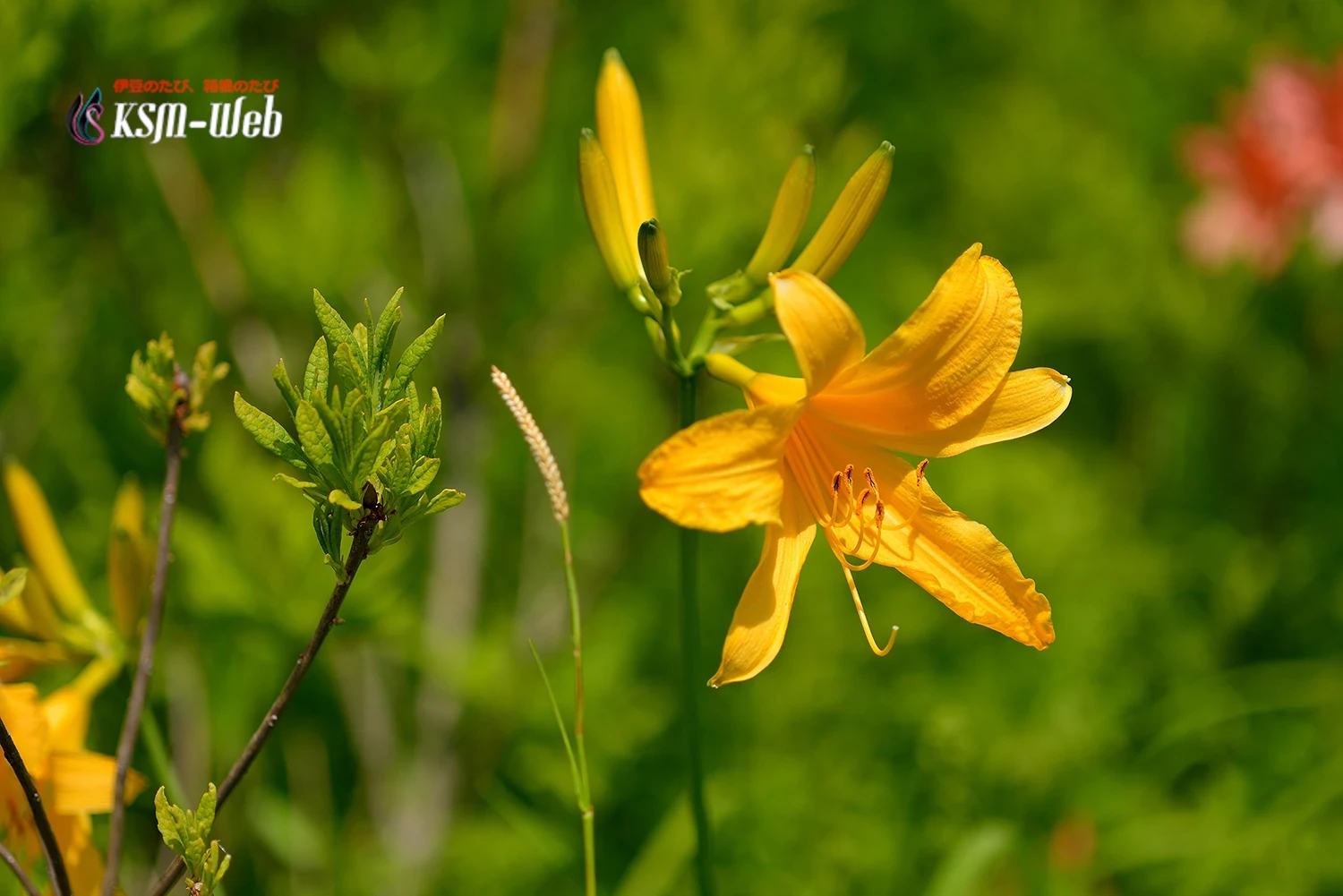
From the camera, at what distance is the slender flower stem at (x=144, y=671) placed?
817 millimetres

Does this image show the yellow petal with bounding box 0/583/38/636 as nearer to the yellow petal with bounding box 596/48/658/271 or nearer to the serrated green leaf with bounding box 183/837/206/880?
the serrated green leaf with bounding box 183/837/206/880

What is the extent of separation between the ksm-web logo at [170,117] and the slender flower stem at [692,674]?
4.02 ft

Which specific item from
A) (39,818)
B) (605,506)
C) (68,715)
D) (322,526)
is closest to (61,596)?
(68,715)

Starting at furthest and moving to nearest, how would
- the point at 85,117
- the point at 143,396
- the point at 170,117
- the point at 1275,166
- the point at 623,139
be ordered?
1. the point at 1275,166
2. the point at 170,117
3. the point at 85,117
4. the point at 623,139
5. the point at 143,396

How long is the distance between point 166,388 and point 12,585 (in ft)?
0.70

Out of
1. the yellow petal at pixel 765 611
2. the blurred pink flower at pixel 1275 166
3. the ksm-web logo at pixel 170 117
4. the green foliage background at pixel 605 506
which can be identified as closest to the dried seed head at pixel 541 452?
the yellow petal at pixel 765 611

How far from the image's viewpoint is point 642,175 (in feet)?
3.63

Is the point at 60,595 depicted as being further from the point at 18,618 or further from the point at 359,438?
the point at 359,438

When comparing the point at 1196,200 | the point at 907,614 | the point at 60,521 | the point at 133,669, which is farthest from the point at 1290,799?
the point at 60,521

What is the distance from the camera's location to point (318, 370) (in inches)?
30.1

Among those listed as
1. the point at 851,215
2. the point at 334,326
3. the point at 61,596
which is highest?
the point at 851,215

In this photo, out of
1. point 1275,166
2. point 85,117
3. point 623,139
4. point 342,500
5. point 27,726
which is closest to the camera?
point 342,500

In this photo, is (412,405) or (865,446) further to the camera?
(865,446)

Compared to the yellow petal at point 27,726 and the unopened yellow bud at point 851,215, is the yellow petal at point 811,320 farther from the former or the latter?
the yellow petal at point 27,726
